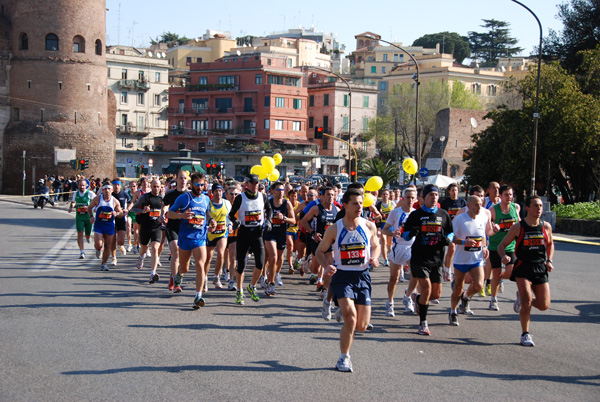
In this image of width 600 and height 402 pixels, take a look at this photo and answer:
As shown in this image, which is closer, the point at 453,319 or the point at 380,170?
the point at 453,319

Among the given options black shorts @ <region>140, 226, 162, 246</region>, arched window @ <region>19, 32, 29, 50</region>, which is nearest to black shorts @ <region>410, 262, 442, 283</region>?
black shorts @ <region>140, 226, 162, 246</region>

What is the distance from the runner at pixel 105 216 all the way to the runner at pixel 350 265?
8.00 meters

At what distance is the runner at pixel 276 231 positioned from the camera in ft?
36.7

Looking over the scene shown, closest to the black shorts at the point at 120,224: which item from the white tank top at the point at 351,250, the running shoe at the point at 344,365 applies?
the white tank top at the point at 351,250

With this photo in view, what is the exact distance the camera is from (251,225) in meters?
10.6

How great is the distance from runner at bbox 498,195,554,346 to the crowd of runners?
0.01 m

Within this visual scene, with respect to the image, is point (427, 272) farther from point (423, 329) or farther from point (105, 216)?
point (105, 216)

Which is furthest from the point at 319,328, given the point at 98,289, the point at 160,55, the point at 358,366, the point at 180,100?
the point at 160,55

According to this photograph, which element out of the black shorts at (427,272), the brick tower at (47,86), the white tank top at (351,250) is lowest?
the black shorts at (427,272)

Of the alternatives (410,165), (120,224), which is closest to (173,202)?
(120,224)

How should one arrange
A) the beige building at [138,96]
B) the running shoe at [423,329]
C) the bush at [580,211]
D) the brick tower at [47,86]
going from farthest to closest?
the beige building at [138,96] → the brick tower at [47,86] → the bush at [580,211] → the running shoe at [423,329]

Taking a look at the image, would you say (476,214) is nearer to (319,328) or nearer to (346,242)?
(319,328)

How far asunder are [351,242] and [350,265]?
0.24 meters

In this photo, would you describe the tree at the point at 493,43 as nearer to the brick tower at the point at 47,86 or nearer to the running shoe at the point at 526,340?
the brick tower at the point at 47,86
